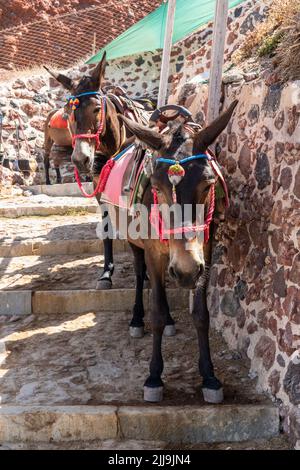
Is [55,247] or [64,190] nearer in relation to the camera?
[55,247]

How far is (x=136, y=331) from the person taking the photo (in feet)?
16.3

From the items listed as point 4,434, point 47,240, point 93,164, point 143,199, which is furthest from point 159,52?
point 4,434

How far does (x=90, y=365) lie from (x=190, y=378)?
2.83 ft

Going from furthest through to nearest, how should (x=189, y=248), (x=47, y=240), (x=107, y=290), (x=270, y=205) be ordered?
1. (x=47, y=240)
2. (x=107, y=290)
3. (x=270, y=205)
4. (x=189, y=248)

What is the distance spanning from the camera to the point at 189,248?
3.11 m

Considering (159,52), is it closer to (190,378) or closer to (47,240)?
(47,240)

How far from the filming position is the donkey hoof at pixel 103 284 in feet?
18.8

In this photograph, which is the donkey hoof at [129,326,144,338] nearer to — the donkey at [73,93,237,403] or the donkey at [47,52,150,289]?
the donkey at [47,52,150,289]

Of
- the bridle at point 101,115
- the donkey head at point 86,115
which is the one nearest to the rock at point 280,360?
the donkey head at point 86,115

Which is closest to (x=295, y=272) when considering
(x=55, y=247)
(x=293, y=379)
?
(x=293, y=379)

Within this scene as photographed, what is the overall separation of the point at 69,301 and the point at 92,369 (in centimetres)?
139

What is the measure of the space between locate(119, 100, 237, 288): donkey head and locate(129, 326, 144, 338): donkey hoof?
74.8 inches

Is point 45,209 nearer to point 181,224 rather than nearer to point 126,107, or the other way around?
point 126,107

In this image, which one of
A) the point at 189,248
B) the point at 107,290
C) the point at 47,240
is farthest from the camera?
the point at 47,240
